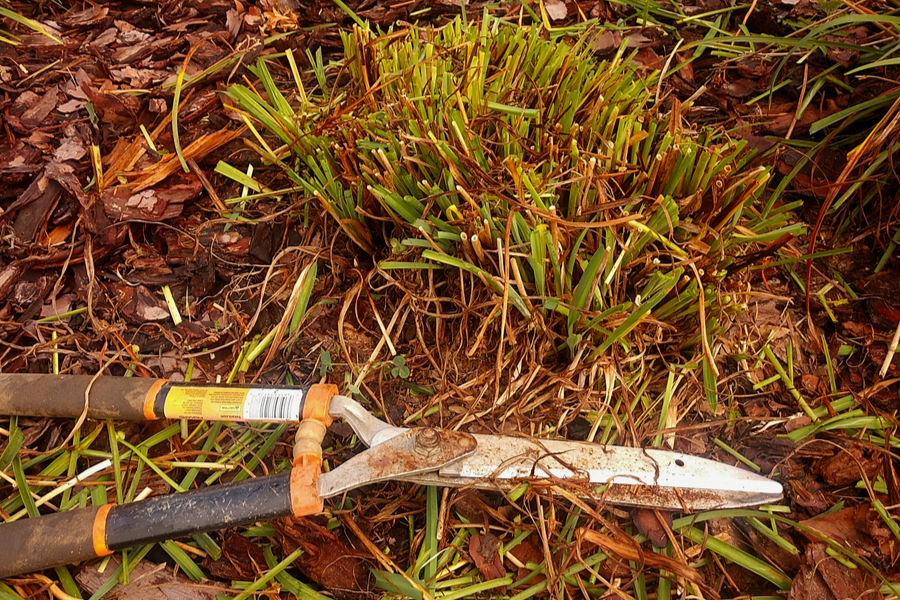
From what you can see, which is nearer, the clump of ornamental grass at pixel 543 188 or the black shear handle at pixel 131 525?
the black shear handle at pixel 131 525

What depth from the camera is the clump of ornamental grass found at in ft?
3.95

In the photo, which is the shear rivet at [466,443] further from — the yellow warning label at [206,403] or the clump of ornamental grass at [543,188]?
the yellow warning label at [206,403]

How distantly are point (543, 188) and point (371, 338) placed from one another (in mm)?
557

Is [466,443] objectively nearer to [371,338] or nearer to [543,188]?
[371,338]

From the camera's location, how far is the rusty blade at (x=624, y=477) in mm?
1141

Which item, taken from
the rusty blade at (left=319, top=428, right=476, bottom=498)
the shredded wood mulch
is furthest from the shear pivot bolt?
the shredded wood mulch

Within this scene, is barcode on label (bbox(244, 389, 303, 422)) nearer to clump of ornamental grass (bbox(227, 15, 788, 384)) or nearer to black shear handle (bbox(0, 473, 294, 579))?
black shear handle (bbox(0, 473, 294, 579))

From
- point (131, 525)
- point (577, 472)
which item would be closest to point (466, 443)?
point (577, 472)

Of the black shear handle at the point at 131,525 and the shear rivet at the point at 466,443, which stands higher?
the shear rivet at the point at 466,443

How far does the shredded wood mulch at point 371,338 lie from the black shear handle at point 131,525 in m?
0.12

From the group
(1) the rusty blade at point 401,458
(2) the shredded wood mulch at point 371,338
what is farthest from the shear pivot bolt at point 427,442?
(2) the shredded wood mulch at point 371,338

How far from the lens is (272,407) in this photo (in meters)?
1.17

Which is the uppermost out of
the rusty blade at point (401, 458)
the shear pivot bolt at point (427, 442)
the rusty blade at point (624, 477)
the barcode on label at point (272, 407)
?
the barcode on label at point (272, 407)

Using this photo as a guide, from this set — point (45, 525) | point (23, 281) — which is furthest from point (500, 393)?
point (23, 281)
